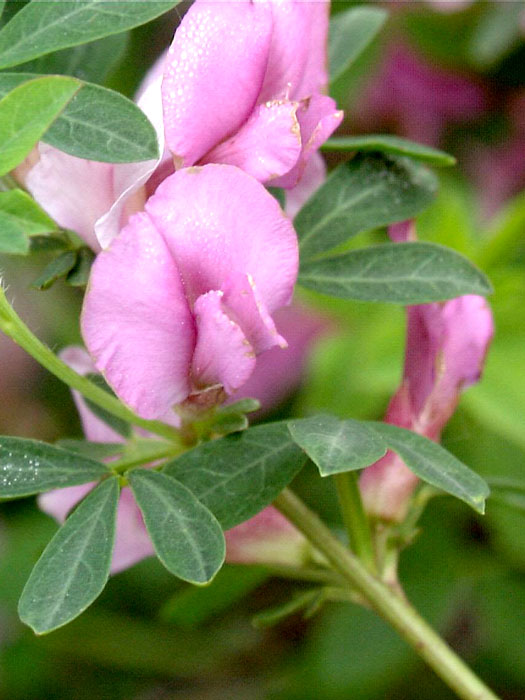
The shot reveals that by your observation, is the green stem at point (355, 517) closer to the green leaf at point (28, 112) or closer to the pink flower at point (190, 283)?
the pink flower at point (190, 283)

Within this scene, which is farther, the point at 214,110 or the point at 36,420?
the point at 36,420

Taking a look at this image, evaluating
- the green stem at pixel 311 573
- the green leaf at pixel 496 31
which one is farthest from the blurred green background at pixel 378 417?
the green stem at pixel 311 573

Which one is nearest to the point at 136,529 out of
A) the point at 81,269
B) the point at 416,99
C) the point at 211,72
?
the point at 81,269

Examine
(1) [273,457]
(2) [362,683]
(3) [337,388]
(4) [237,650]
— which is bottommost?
(4) [237,650]

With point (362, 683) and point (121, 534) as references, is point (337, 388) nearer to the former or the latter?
point (362, 683)

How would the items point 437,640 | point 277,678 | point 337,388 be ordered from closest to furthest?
point 437,640, point 337,388, point 277,678

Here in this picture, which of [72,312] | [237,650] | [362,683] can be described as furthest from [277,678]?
[72,312]

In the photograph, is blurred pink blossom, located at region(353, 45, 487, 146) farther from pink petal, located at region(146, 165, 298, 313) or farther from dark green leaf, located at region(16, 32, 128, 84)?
pink petal, located at region(146, 165, 298, 313)

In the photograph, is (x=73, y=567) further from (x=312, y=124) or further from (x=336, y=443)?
(x=312, y=124)
